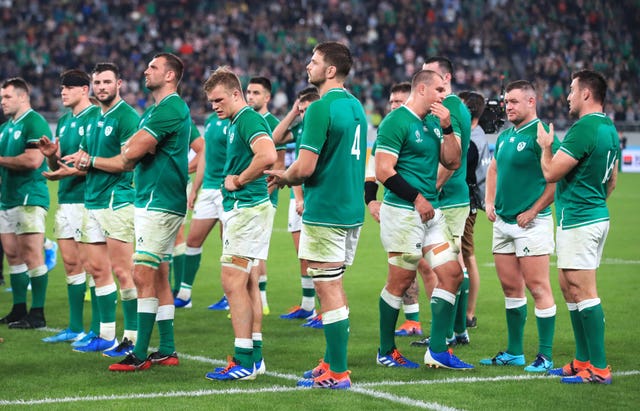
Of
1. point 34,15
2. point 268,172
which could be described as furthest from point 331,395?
point 34,15

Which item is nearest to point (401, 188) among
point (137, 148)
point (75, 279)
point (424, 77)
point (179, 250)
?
point (424, 77)

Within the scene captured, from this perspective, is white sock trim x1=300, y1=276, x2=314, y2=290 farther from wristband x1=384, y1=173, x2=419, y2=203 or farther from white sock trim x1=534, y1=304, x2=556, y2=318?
wristband x1=384, y1=173, x2=419, y2=203

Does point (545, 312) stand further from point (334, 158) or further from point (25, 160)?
point (25, 160)

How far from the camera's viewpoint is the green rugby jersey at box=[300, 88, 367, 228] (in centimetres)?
712

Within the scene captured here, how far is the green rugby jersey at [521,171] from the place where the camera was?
8125 mm

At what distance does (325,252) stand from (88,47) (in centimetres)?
3423

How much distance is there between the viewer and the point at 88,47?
39531 mm

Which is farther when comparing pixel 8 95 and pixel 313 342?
pixel 8 95

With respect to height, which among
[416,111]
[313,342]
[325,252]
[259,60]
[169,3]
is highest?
[169,3]

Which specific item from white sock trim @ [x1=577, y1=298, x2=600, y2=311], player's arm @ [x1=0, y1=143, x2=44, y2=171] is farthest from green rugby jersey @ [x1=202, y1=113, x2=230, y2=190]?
white sock trim @ [x1=577, y1=298, x2=600, y2=311]

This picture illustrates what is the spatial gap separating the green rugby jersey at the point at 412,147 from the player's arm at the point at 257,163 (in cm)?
89

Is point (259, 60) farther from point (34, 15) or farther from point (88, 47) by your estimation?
point (34, 15)

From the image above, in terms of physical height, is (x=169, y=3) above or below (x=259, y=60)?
above

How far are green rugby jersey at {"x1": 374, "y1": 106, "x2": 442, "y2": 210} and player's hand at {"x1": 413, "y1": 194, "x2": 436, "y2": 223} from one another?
6.7 inches
